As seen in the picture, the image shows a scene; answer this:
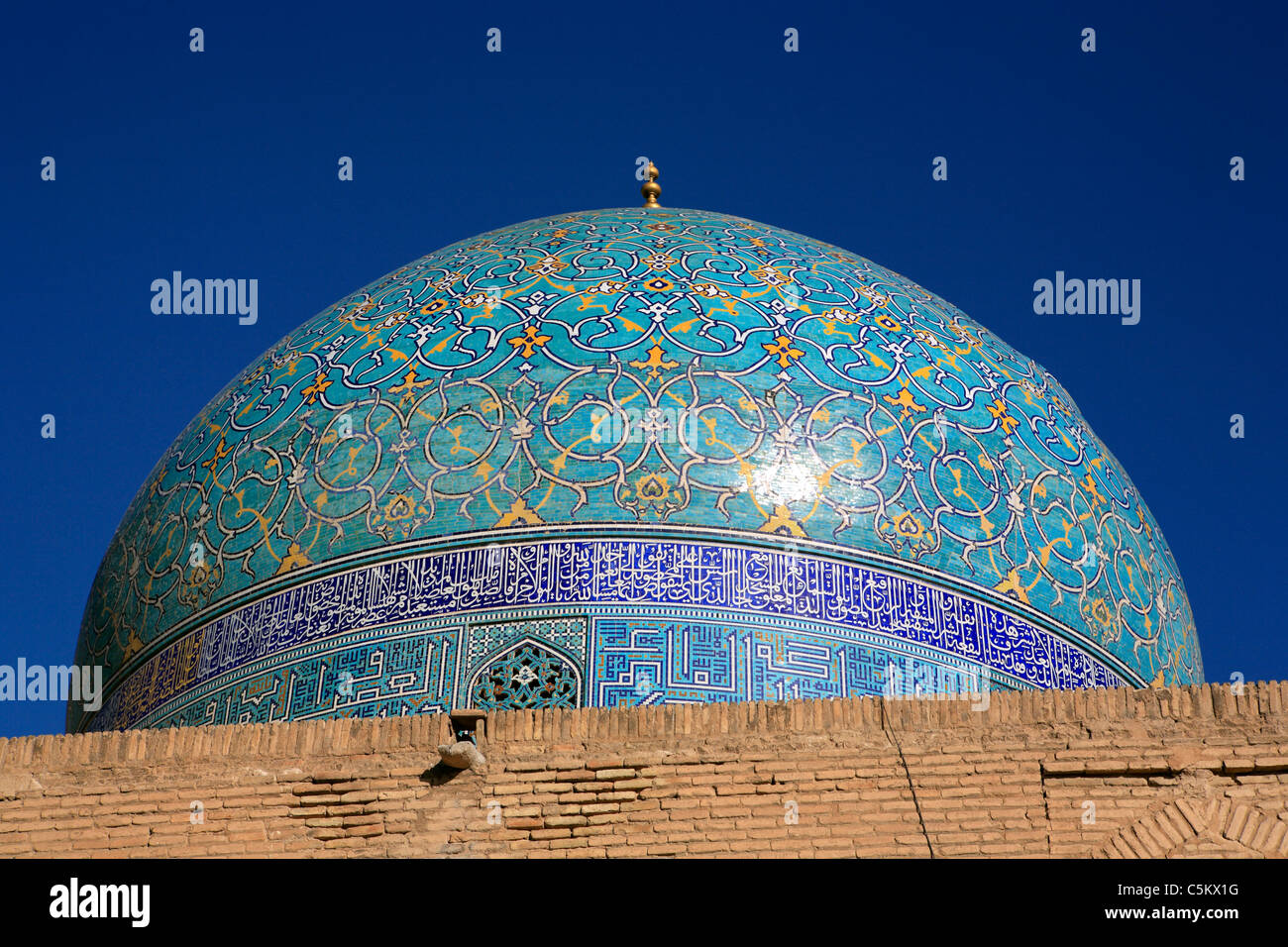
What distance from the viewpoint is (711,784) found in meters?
4.41

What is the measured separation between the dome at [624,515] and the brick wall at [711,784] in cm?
109

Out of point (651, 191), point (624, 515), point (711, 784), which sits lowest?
point (711, 784)

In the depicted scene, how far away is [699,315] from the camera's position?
6566 millimetres

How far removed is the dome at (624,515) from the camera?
5.82 meters

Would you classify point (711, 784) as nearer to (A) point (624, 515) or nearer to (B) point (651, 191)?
(A) point (624, 515)

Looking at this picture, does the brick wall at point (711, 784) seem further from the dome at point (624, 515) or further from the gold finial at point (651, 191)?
the gold finial at point (651, 191)

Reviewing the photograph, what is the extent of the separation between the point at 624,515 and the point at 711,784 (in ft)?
5.60

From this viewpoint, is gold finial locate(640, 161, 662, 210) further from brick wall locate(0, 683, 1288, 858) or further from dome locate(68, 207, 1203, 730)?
brick wall locate(0, 683, 1288, 858)

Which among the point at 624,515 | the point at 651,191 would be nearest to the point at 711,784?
the point at 624,515

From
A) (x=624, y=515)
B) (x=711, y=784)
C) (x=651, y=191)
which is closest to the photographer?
(x=711, y=784)

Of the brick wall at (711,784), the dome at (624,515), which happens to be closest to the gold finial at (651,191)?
the dome at (624,515)

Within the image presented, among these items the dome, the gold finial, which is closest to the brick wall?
the dome

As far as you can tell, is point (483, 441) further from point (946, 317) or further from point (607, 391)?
point (946, 317)
